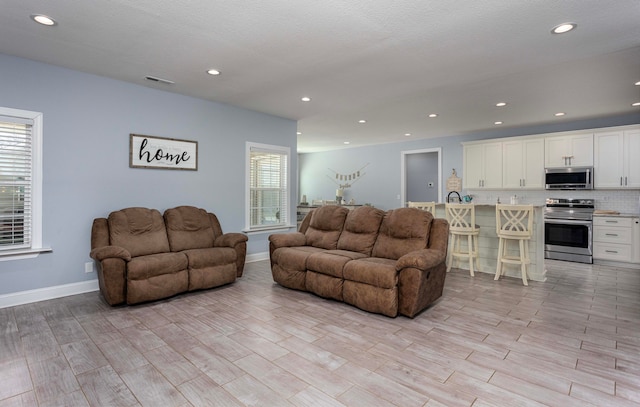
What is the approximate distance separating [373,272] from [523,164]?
16.6 feet

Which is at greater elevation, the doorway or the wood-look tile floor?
the doorway

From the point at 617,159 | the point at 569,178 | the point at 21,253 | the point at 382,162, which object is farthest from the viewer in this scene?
the point at 382,162

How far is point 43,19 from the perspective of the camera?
8.86ft

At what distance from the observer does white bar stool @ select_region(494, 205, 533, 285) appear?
434 cm

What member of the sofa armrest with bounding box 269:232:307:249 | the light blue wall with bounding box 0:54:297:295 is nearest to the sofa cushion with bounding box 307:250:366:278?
the sofa armrest with bounding box 269:232:307:249

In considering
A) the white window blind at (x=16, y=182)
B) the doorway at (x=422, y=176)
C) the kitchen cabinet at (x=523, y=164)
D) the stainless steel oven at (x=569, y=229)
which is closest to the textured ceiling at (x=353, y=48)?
the white window blind at (x=16, y=182)

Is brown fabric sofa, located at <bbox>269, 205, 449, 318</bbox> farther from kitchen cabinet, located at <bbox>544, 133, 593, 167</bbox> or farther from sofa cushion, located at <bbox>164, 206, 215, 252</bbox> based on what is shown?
kitchen cabinet, located at <bbox>544, 133, 593, 167</bbox>

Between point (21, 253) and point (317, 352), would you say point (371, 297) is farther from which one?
point (21, 253)

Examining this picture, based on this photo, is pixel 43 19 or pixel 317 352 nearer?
pixel 317 352

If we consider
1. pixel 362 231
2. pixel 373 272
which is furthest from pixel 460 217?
pixel 373 272

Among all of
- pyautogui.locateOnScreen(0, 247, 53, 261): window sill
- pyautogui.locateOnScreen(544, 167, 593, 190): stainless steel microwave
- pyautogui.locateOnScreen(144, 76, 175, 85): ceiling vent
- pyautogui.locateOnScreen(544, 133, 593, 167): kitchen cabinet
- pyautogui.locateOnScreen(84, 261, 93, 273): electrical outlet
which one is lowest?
pyautogui.locateOnScreen(84, 261, 93, 273): electrical outlet

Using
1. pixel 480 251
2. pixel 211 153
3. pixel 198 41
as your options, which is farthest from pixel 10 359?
pixel 480 251

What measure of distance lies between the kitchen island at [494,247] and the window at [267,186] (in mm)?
2817

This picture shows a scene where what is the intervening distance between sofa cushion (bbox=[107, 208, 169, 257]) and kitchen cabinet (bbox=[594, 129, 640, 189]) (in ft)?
23.3
